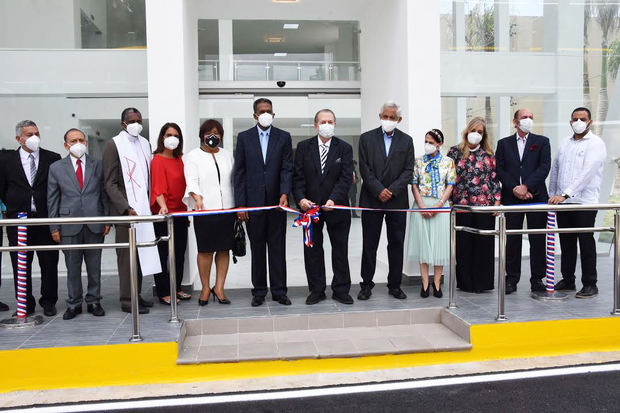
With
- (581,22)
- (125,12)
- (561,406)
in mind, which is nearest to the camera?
(561,406)

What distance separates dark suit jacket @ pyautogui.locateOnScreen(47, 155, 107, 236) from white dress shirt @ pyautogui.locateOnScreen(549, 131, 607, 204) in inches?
168

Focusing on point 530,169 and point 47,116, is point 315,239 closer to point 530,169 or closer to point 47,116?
point 530,169

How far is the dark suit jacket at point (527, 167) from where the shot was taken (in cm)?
543

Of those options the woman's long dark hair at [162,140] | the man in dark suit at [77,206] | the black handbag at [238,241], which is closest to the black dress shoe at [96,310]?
the man in dark suit at [77,206]

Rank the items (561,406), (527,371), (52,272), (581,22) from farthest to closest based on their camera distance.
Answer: (581,22) → (52,272) → (527,371) → (561,406)

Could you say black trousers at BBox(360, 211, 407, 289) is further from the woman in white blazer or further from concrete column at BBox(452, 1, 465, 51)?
concrete column at BBox(452, 1, 465, 51)

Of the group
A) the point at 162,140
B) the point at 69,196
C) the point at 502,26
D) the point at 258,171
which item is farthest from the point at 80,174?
the point at 502,26

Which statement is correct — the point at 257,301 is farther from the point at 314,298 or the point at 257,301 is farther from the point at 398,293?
the point at 398,293

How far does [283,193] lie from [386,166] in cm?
100

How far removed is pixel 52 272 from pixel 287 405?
284 cm

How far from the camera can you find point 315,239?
16.9 feet

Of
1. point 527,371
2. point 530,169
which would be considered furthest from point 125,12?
point 527,371

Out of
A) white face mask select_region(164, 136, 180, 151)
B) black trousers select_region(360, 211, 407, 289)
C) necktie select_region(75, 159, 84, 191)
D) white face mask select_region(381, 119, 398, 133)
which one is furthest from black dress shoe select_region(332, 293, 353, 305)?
necktie select_region(75, 159, 84, 191)

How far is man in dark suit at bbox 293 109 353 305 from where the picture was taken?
5125 mm
